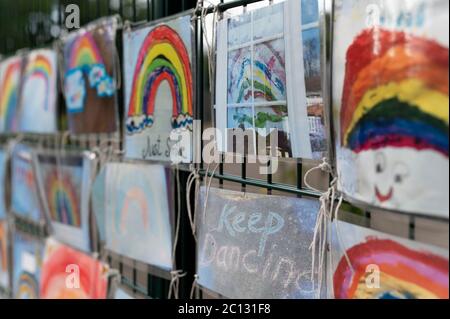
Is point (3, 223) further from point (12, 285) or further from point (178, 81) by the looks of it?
point (178, 81)

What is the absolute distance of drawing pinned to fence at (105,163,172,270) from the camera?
0.86 metres

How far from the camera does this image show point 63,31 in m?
1.16

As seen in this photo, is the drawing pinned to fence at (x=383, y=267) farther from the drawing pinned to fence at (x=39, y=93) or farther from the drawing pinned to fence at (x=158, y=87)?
the drawing pinned to fence at (x=39, y=93)

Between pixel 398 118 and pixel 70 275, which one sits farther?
pixel 70 275

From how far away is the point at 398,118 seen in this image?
46 centimetres

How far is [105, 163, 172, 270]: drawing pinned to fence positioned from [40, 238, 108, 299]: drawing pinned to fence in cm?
9

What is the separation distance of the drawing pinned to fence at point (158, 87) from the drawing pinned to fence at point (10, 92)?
60 centimetres

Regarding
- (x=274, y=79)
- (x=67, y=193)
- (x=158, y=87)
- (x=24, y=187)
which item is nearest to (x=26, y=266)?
(x=24, y=187)

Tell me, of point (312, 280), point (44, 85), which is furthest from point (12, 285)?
point (312, 280)

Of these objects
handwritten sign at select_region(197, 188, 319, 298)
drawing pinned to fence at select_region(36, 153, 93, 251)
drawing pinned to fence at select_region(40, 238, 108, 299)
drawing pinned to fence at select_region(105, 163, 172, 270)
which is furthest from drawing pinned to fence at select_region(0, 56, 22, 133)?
handwritten sign at select_region(197, 188, 319, 298)

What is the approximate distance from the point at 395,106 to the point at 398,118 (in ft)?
0.04

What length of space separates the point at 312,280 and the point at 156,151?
1.25 ft

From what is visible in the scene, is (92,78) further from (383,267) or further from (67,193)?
(383,267)

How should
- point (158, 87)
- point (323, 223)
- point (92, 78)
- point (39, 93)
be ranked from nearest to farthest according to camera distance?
1. point (323, 223)
2. point (158, 87)
3. point (92, 78)
4. point (39, 93)
